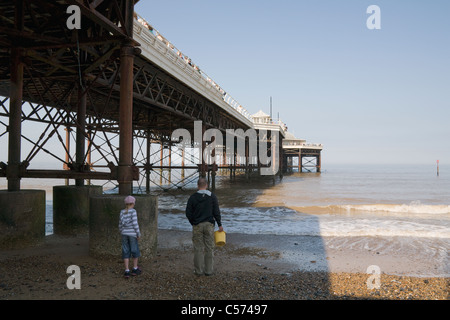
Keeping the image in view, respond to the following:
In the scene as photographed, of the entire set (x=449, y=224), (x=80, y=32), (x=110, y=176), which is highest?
(x=80, y=32)

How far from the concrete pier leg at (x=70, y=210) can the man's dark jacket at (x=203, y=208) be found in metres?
4.19

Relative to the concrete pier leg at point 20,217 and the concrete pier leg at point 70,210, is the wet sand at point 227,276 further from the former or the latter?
the concrete pier leg at point 70,210

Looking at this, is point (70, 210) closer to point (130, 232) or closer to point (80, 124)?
point (80, 124)

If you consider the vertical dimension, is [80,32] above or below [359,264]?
above

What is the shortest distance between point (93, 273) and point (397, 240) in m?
8.22

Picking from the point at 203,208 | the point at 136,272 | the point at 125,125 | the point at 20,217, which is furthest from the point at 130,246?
the point at 20,217

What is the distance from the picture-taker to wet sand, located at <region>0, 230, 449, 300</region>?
15.2ft

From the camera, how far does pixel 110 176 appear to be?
6.72m

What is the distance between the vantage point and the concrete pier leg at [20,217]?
22.1 ft

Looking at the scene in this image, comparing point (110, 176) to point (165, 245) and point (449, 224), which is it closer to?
point (165, 245)

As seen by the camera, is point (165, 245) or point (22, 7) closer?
point (22, 7)

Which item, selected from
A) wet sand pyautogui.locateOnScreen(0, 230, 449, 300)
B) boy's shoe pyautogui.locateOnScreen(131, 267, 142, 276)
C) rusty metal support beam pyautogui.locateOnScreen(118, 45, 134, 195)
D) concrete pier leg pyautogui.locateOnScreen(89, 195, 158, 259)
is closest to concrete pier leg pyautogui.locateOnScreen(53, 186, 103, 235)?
wet sand pyautogui.locateOnScreen(0, 230, 449, 300)
